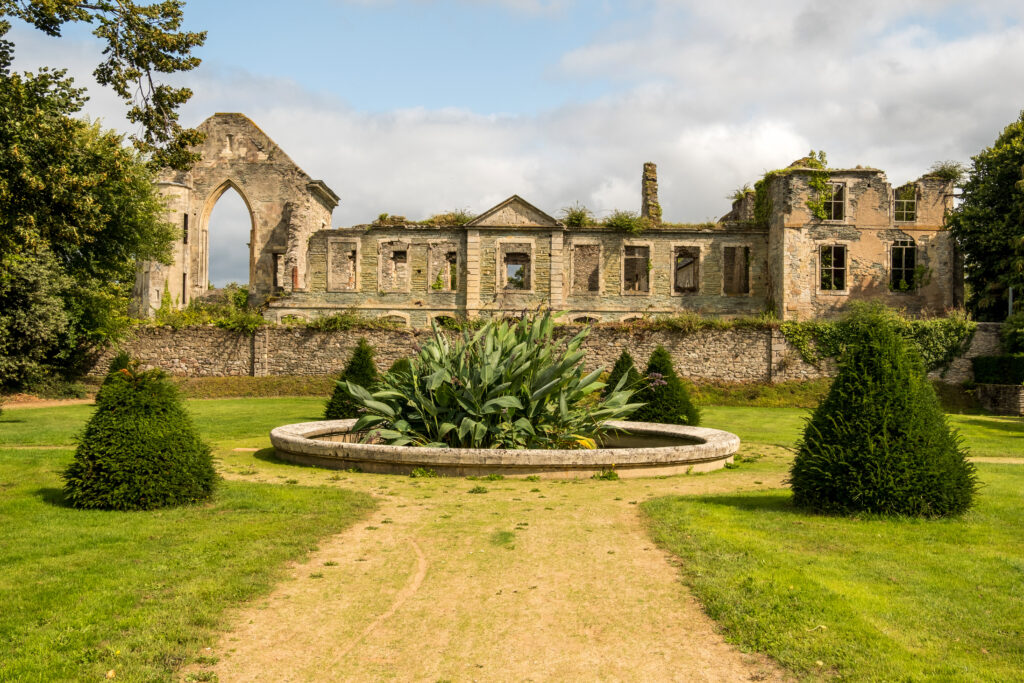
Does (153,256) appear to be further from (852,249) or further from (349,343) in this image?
(852,249)

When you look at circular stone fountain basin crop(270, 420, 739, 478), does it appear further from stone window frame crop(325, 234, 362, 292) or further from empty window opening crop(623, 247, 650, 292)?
empty window opening crop(623, 247, 650, 292)

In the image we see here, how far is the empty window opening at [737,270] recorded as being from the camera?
35594 millimetres

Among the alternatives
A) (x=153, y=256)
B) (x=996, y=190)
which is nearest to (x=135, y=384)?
(x=153, y=256)

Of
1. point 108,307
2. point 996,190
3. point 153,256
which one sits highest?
point 996,190

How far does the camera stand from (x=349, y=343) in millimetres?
30547

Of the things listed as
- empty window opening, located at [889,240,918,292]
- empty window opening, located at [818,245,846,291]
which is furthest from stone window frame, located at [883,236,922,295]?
empty window opening, located at [818,245,846,291]

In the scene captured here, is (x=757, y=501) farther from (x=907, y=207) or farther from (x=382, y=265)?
(x=907, y=207)

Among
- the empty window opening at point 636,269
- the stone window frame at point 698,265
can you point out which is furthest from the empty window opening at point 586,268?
the stone window frame at point 698,265

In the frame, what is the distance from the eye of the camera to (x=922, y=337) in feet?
96.7

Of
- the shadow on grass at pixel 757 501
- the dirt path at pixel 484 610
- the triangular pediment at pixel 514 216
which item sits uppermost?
the triangular pediment at pixel 514 216

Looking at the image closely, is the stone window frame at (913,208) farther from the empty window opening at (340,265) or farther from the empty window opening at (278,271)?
the empty window opening at (278,271)

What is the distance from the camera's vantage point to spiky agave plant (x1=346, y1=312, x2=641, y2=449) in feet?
35.6

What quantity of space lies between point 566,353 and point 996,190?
2921cm

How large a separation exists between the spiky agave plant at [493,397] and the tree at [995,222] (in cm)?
2610
